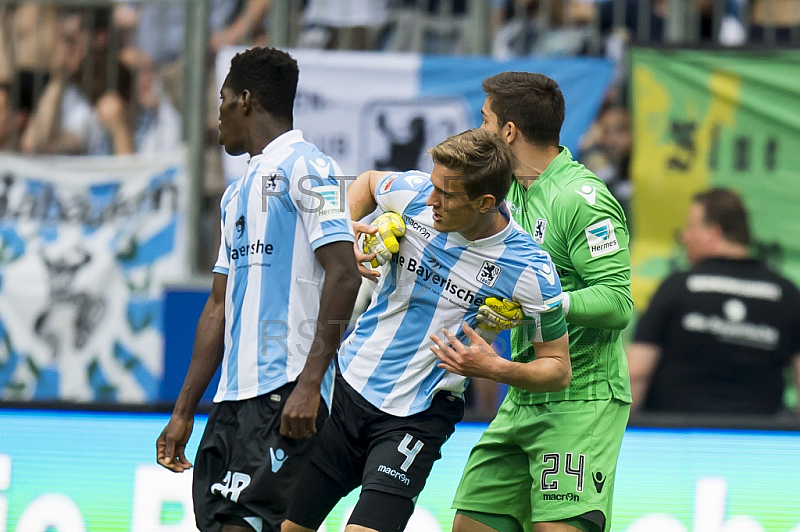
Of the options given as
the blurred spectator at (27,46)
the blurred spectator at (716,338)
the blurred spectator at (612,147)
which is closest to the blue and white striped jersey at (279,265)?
the blurred spectator at (716,338)

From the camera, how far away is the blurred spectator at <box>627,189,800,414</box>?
6.86 m

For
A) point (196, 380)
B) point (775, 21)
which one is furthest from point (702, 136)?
point (196, 380)

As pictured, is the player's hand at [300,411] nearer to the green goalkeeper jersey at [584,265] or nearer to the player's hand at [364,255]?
the player's hand at [364,255]

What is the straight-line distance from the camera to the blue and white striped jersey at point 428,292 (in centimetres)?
414

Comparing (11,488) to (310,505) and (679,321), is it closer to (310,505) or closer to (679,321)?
(310,505)

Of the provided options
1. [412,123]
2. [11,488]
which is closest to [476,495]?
[11,488]

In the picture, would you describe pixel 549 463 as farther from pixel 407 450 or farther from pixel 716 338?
pixel 716 338

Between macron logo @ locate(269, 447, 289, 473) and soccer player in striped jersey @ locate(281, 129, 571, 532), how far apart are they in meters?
0.35

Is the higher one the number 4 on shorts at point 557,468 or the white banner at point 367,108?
the white banner at point 367,108

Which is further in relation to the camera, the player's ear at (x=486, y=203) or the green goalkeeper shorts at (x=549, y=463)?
the green goalkeeper shorts at (x=549, y=463)

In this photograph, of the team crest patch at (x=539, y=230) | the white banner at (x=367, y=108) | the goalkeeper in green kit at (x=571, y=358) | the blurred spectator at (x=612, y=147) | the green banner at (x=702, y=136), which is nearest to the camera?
the goalkeeper in green kit at (x=571, y=358)

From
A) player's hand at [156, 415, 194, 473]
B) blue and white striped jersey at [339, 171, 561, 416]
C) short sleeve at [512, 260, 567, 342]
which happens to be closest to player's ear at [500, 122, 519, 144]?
blue and white striped jersey at [339, 171, 561, 416]

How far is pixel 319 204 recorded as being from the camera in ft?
13.0

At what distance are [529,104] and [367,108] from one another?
12.2 ft
